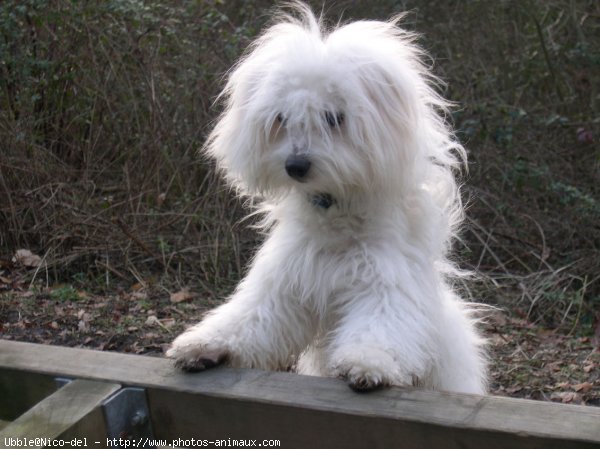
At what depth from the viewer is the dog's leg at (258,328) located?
95.0 inches

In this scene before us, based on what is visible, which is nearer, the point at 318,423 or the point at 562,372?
the point at 318,423

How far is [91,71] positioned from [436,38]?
293 cm

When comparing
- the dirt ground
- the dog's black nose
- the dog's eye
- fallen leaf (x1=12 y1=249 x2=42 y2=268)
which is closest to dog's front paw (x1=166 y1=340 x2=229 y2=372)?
the dog's black nose

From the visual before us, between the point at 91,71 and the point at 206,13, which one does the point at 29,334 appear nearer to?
the point at 91,71

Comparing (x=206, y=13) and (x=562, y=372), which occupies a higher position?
(x=206, y=13)

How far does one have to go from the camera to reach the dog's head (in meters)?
2.38

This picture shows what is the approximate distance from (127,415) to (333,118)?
109 cm

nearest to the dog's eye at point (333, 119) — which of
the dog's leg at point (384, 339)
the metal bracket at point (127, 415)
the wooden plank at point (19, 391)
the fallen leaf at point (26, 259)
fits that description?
the dog's leg at point (384, 339)

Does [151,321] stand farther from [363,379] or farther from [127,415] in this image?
[363,379]

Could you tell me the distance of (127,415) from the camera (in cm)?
190

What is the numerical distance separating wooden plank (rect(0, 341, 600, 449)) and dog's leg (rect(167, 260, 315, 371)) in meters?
0.32

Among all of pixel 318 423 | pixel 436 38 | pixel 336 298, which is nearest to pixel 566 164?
pixel 436 38

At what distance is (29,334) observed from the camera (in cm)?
382

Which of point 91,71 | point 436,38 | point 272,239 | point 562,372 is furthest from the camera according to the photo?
point 436,38
